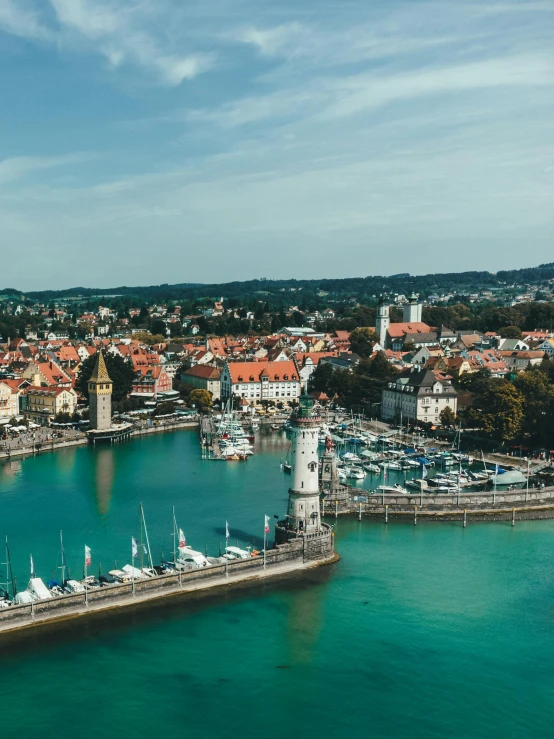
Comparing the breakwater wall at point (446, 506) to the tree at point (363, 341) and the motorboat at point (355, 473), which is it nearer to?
the motorboat at point (355, 473)

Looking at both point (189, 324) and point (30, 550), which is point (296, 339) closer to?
point (189, 324)

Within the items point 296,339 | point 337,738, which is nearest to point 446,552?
point 337,738

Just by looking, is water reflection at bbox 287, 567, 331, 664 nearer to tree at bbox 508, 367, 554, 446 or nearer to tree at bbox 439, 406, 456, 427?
tree at bbox 508, 367, 554, 446

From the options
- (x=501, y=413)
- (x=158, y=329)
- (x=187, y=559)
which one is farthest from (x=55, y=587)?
(x=158, y=329)

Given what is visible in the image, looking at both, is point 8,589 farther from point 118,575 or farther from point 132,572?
point 132,572

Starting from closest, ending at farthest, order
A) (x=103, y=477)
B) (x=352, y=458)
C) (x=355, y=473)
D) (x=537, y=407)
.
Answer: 1. (x=355, y=473)
2. (x=103, y=477)
3. (x=352, y=458)
4. (x=537, y=407)

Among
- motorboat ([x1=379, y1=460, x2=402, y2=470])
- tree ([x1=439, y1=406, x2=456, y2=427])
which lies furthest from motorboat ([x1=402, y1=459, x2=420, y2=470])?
tree ([x1=439, y1=406, x2=456, y2=427])

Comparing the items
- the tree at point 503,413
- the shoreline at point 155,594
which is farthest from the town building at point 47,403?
the shoreline at point 155,594
